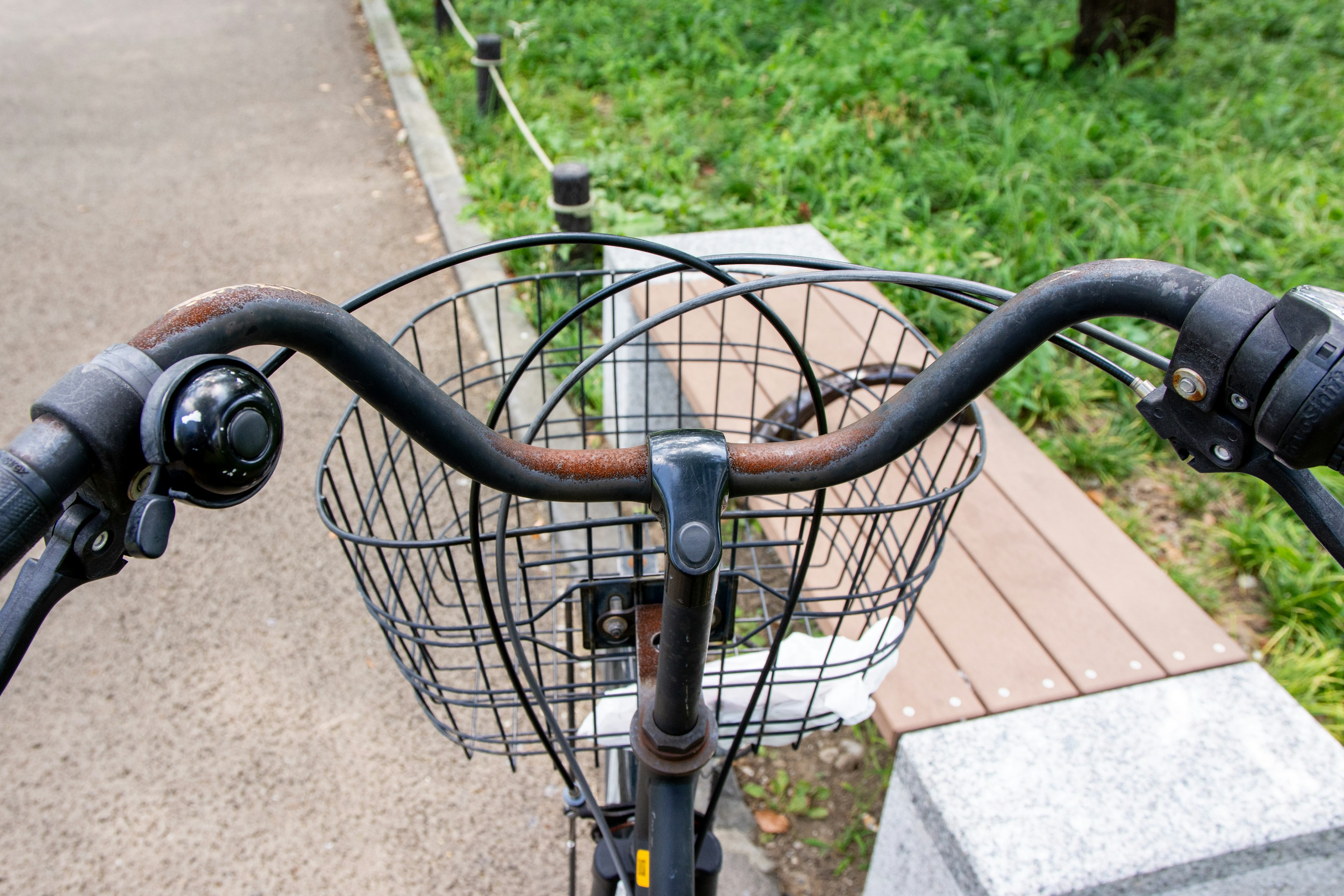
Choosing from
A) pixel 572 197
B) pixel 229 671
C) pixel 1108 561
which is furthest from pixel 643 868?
pixel 572 197

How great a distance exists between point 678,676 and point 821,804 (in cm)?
146

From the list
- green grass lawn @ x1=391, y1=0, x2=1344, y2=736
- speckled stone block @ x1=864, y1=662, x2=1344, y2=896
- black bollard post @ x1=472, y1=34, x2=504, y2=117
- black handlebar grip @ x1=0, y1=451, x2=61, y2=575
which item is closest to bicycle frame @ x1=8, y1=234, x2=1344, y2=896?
black handlebar grip @ x1=0, y1=451, x2=61, y2=575

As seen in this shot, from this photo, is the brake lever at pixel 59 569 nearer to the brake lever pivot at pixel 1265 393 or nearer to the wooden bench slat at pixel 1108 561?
the brake lever pivot at pixel 1265 393

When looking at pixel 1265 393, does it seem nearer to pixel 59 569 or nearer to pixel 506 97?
pixel 59 569

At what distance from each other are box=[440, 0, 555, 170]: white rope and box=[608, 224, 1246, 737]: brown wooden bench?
7.69 feet

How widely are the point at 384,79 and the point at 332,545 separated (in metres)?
4.83

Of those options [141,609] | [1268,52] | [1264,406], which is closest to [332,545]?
[141,609]

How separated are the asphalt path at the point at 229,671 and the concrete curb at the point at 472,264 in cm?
16

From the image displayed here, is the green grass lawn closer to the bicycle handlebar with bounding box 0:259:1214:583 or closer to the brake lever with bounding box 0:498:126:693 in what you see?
the bicycle handlebar with bounding box 0:259:1214:583

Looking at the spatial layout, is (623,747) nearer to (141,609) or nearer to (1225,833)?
(1225,833)

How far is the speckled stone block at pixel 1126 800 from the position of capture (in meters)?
1.33

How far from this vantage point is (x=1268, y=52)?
562cm

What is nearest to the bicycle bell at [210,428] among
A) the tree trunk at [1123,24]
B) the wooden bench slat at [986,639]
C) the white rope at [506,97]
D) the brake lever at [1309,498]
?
the brake lever at [1309,498]

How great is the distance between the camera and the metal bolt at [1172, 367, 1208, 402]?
0.63m
